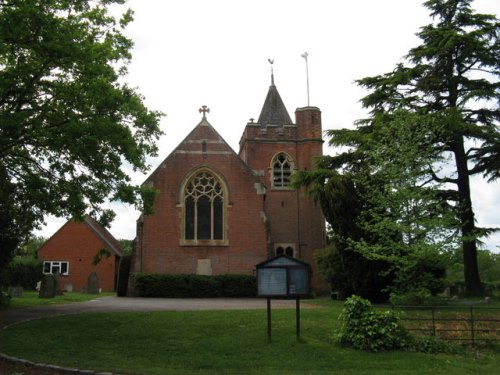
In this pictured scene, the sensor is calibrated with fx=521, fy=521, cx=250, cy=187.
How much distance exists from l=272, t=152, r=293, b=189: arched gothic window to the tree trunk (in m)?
14.6

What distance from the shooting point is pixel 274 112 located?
134ft

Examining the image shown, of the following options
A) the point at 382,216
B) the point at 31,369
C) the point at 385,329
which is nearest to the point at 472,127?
the point at 382,216

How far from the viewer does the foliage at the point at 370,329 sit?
40.1ft

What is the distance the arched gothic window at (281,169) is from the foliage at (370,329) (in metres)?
25.2

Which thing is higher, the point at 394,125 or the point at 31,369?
the point at 394,125

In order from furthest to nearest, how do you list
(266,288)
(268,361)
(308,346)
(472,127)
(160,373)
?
1. (472,127)
2. (266,288)
3. (308,346)
4. (268,361)
5. (160,373)

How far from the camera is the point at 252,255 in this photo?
3269 centimetres

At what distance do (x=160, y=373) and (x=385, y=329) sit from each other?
5515mm

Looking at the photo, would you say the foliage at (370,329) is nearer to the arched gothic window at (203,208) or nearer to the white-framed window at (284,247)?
the arched gothic window at (203,208)

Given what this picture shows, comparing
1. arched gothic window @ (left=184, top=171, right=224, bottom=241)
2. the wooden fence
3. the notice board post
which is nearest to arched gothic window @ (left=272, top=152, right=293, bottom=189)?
arched gothic window @ (left=184, top=171, right=224, bottom=241)

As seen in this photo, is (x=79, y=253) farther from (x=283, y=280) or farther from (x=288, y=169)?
(x=283, y=280)

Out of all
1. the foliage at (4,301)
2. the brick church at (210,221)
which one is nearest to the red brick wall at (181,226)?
the brick church at (210,221)

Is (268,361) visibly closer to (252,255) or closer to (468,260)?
(468,260)

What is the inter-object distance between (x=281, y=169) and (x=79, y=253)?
2268 centimetres
